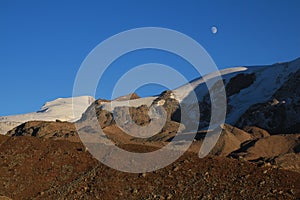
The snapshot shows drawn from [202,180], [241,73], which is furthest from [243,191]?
[241,73]

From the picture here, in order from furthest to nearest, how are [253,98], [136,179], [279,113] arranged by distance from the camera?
[253,98] → [279,113] → [136,179]

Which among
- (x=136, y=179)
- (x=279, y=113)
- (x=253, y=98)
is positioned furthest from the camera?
(x=253, y=98)

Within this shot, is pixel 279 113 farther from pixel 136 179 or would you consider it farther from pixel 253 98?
pixel 136 179

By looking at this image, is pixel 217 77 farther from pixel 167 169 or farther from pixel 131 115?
pixel 167 169

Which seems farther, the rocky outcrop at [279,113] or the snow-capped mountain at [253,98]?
the snow-capped mountain at [253,98]

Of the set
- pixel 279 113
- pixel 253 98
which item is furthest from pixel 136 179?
pixel 253 98

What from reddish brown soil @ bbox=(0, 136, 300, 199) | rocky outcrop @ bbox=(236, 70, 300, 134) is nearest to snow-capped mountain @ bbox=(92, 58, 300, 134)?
rocky outcrop @ bbox=(236, 70, 300, 134)

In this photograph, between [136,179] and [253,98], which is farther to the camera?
[253,98]

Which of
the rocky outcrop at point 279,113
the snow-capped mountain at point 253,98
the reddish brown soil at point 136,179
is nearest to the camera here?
the reddish brown soil at point 136,179

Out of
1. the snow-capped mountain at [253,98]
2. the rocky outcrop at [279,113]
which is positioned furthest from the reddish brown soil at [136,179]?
the snow-capped mountain at [253,98]

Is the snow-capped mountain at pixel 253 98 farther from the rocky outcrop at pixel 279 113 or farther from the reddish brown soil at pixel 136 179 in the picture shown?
the reddish brown soil at pixel 136 179

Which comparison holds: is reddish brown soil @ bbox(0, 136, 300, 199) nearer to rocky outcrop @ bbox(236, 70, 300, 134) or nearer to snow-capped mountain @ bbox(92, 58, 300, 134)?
rocky outcrop @ bbox(236, 70, 300, 134)

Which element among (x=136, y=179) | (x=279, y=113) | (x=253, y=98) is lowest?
(x=279, y=113)

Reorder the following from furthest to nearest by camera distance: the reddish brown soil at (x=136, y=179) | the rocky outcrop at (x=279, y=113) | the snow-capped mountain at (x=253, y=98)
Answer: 1. the snow-capped mountain at (x=253, y=98)
2. the rocky outcrop at (x=279, y=113)
3. the reddish brown soil at (x=136, y=179)
